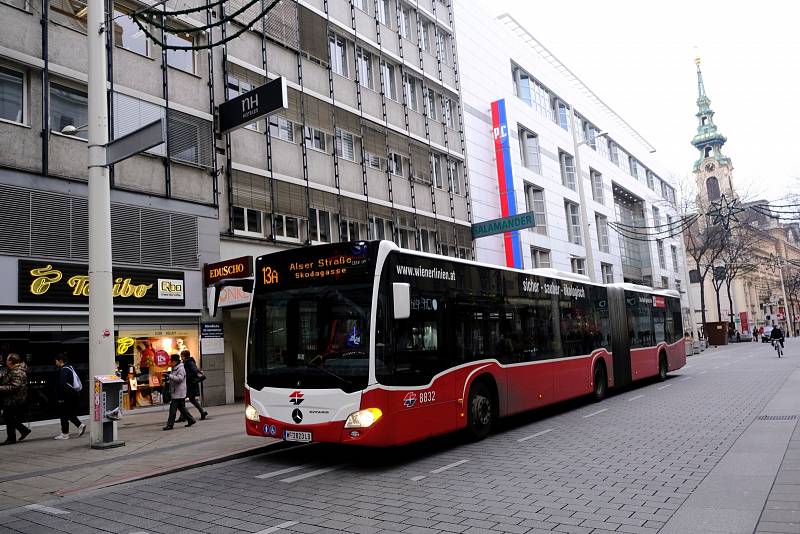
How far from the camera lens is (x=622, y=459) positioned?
8.04 m

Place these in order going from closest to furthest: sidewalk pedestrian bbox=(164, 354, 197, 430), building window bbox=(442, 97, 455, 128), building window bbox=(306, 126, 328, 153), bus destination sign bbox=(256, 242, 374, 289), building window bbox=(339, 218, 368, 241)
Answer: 1. bus destination sign bbox=(256, 242, 374, 289)
2. sidewalk pedestrian bbox=(164, 354, 197, 430)
3. building window bbox=(306, 126, 328, 153)
4. building window bbox=(339, 218, 368, 241)
5. building window bbox=(442, 97, 455, 128)

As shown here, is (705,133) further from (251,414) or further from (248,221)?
(251,414)

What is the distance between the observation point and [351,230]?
2406 centimetres

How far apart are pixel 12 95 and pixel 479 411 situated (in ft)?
42.7

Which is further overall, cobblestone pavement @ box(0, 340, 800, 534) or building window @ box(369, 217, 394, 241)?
building window @ box(369, 217, 394, 241)

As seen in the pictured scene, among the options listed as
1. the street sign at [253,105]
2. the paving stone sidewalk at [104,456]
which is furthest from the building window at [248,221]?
the paving stone sidewalk at [104,456]

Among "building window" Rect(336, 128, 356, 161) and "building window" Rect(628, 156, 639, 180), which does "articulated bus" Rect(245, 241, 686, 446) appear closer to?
"building window" Rect(336, 128, 356, 161)

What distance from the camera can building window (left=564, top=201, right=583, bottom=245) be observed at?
138 feet

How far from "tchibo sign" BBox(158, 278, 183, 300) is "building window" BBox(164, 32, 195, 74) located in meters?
6.48

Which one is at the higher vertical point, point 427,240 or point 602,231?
point 602,231

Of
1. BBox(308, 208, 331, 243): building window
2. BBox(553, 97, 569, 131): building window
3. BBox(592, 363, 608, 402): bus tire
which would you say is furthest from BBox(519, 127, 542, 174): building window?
BBox(592, 363, 608, 402): bus tire

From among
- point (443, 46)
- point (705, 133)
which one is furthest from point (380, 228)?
point (705, 133)

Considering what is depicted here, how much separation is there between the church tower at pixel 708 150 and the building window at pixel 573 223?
51.0 metres

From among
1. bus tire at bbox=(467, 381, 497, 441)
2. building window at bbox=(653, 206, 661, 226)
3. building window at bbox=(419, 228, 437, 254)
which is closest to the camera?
bus tire at bbox=(467, 381, 497, 441)
